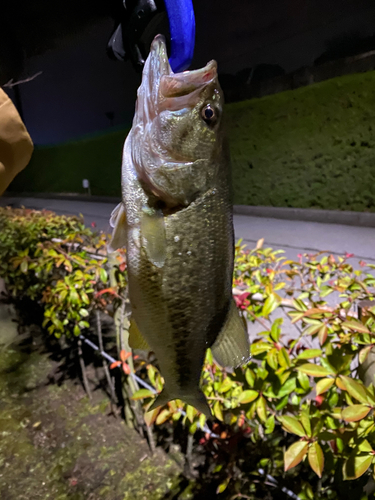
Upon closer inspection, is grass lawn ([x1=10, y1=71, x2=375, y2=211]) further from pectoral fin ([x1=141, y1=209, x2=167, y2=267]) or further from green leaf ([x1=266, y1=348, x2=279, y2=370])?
pectoral fin ([x1=141, y1=209, x2=167, y2=267])

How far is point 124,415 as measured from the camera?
9.88 ft

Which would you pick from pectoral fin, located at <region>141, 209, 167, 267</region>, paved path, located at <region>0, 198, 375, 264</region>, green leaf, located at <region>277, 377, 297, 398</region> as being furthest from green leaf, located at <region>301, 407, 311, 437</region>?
paved path, located at <region>0, 198, 375, 264</region>

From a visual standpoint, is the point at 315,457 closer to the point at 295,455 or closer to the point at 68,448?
the point at 295,455

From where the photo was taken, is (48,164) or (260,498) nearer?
(260,498)

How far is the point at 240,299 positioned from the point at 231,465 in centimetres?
112

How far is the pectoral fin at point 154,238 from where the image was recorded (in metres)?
0.81

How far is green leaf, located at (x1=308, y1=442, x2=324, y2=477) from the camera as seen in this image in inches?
50.7

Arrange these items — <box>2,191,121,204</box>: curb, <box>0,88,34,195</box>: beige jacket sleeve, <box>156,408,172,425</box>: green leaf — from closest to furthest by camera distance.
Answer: <box>0,88,34,195</box>: beige jacket sleeve
<box>156,408,172,425</box>: green leaf
<box>2,191,121,204</box>: curb

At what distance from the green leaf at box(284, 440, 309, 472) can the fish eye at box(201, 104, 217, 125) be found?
127 cm

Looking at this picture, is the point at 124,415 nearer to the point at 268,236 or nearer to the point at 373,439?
the point at 373,439

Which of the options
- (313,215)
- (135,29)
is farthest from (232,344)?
(313,215)

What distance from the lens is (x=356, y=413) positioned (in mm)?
1149

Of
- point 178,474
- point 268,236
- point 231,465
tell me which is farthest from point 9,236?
point 268,236

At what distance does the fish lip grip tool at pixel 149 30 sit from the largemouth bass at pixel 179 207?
6 centimetres
